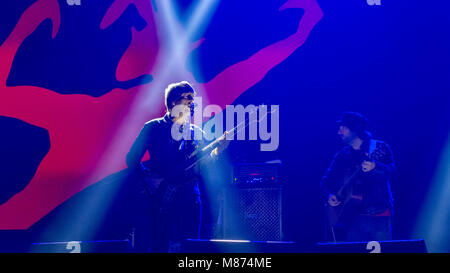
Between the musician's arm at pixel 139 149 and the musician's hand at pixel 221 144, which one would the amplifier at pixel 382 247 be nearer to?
the musician's hand at pixel 221 144

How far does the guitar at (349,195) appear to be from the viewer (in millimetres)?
3779

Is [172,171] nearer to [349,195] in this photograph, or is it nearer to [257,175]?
[257,175]

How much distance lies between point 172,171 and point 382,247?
1922mm

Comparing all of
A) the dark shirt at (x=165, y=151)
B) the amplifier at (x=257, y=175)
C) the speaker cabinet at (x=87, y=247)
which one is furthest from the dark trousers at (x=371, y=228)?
the speaker cabinet at (x=87, y=247)

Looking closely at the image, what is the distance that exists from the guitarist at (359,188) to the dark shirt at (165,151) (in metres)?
1.35

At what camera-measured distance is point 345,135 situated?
4.00 metres

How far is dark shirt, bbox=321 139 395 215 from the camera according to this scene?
366 cm

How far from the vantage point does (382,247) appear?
1997 millimetres

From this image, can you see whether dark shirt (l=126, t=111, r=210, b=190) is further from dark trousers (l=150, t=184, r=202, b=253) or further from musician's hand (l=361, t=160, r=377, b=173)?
musician's hand (l=361, t=160, r=377, b=173)

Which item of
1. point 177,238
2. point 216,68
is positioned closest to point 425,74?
point 216,68
